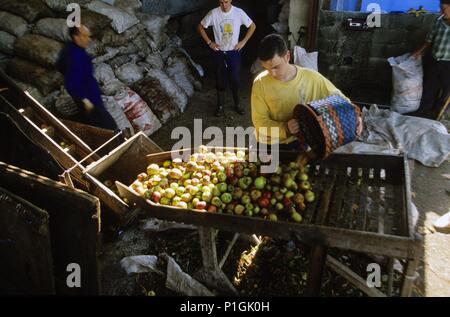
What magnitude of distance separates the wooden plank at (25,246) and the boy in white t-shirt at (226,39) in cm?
447

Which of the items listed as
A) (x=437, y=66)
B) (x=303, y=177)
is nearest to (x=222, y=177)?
(x=303, y=177)

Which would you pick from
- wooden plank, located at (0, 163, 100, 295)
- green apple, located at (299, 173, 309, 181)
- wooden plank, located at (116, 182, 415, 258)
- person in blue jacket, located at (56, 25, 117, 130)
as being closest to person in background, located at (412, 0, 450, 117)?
green apple, located at (299, 173, 309, 181)

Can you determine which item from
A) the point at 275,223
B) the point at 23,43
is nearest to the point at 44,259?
the point at 275,223

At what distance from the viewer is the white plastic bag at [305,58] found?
Result: 660 centimetres

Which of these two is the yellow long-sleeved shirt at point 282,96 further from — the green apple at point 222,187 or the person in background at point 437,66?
the person in background at point 437,66

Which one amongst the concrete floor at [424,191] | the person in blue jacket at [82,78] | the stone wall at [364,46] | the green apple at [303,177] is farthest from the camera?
the stone wall at [364,46]

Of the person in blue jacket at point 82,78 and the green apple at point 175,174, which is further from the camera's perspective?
the person in blue jacket at point 82,78

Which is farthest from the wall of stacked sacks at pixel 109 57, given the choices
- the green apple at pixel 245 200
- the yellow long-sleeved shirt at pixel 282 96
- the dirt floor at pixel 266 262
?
the green apple at pixel 245 200

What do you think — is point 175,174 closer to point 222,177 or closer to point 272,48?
point 222,177

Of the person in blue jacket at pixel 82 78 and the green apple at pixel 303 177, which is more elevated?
the person in blue jacket at pixel 82 78

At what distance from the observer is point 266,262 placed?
13.0 feet

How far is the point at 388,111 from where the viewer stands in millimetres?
5980

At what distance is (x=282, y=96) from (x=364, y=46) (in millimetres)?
3899
